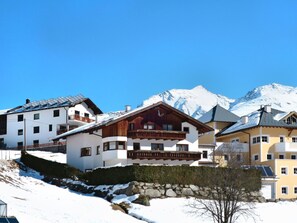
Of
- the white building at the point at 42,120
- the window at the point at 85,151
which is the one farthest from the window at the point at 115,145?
the white building at the point at 42,120

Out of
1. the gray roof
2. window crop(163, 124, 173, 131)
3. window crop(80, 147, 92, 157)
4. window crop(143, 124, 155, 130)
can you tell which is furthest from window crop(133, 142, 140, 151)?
the gray roof

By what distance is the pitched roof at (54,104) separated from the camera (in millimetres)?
92500

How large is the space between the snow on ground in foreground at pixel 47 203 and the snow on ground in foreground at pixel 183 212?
2.28 metres

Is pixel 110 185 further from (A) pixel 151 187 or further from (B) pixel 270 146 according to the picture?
(B) pixel 270 146

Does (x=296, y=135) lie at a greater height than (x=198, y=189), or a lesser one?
greater

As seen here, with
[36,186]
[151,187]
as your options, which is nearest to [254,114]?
[151,187]

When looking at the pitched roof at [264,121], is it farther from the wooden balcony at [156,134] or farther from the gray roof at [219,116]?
the wooden balcony at [156,134]

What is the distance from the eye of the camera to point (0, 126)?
314ft

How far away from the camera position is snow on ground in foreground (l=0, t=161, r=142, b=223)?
40.1 meters

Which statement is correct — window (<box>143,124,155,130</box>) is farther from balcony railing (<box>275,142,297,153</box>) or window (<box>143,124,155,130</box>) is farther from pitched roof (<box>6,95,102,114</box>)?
pitched roof (<box>6,95,102,114</box>)

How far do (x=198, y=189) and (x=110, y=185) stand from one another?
8.27 m

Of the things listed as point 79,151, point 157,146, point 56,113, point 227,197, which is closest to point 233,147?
point 157,146

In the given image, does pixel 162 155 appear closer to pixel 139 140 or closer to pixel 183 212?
pixel 139 140

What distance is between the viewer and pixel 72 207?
4744cm
